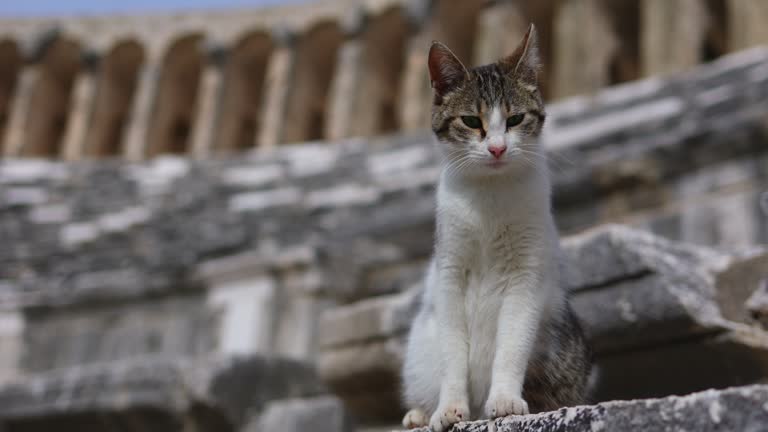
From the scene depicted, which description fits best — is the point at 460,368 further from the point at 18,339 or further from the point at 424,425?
the point at 18,339

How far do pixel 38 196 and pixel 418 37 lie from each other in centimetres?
1003

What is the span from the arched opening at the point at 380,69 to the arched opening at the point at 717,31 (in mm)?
6499

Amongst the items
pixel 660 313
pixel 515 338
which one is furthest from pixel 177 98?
pixel 515 338

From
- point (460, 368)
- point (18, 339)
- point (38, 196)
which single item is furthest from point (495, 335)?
point (38, 196)

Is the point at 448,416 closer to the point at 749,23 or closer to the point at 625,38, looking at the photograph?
the point at 749,23

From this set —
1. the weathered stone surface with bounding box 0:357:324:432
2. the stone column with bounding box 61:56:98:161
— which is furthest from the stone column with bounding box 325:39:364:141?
the weathered stone surface with bounding box 0:357:324:432

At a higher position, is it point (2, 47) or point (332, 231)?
point (2, 47)

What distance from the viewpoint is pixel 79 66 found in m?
25.0

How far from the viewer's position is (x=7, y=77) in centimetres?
2580

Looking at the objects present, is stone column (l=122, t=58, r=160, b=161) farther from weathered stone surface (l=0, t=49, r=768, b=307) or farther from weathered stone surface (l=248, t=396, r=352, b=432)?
weathered stone surface (l=248, t=396, r=352, b=432)

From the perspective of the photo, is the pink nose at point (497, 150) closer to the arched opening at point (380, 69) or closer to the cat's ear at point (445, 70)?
the cat's ear at point (445, 70)

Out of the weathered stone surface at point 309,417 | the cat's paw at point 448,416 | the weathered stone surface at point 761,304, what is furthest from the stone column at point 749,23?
the cat's paw at point 448,416

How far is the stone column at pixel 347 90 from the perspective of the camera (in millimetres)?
20469

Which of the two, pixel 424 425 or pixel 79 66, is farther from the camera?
pixel 79 66
